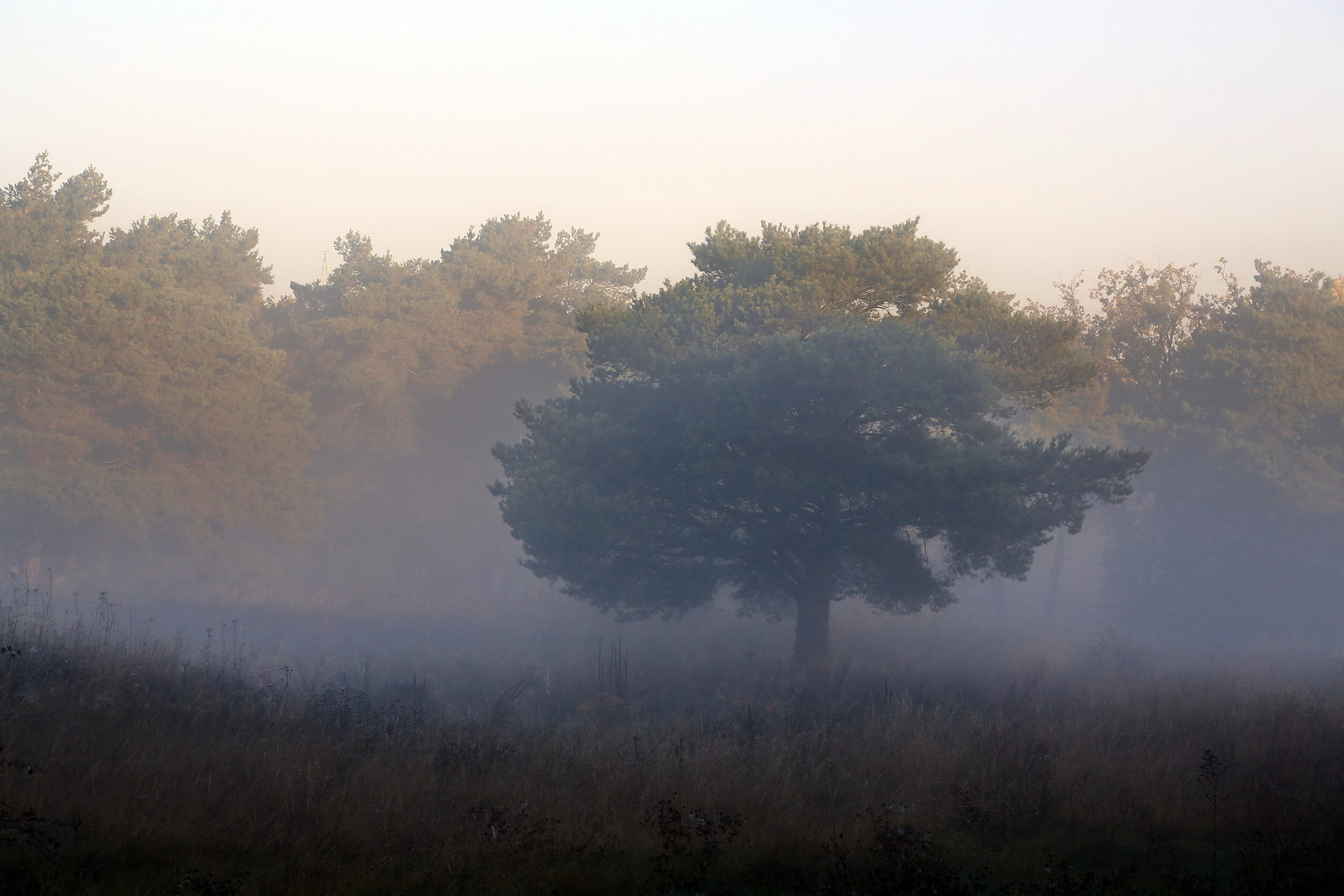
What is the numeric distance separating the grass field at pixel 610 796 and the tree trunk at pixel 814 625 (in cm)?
775

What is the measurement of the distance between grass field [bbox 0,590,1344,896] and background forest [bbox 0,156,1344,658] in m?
12.0

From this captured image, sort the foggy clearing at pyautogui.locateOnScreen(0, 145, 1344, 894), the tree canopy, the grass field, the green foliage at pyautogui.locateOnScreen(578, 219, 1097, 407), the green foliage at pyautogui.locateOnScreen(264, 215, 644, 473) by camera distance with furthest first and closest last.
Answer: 1. the green foliage at pyautogui.locateOnScreen(264, 215, 644, 473)
2. the green foliage at pyautogui.locateOnScreen(578, 219, 1097, 407)
3. the tree canopy
4. the foggy clearing at pyautogui.locateOnScreen(0, 145, 1344, 894)
5. the grass field

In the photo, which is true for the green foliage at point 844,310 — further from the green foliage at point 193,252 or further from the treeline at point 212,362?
the green foliage at point 193,252

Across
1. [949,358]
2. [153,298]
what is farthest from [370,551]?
[949,358]

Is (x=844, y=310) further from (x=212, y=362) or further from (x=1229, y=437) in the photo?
(x=212, y=362)

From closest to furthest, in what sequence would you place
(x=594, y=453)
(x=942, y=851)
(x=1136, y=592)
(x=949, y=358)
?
(x=942, y=851) → (x=949, y=358) → (x=594, y=453) → (x=1136, y=592)

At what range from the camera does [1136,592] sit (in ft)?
109

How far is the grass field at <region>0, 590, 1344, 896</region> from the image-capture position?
17.9 feet

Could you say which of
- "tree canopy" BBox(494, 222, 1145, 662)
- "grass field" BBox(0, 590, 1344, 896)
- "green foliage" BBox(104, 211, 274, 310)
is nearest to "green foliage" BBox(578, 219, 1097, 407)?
"tree canopy" BBox(494, 222, 1145, 662)

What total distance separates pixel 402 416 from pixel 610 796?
106 ft

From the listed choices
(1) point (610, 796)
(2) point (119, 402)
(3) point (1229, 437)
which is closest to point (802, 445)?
(1) point (610, 796)

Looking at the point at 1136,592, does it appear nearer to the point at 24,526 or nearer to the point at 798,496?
the point at 798,496

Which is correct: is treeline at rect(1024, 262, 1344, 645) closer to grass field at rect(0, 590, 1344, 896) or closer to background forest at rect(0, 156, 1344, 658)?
background forest at rect(0, 156, 1344, 658)

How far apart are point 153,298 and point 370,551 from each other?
15214 mm
